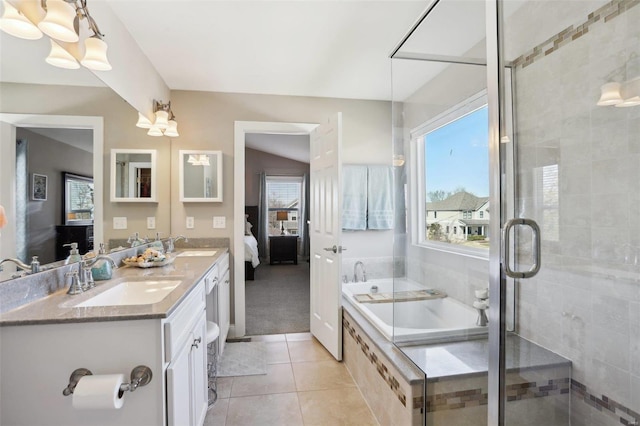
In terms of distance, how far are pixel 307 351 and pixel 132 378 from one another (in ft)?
6.15

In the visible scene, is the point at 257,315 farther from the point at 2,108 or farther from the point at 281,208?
the point at 281,208

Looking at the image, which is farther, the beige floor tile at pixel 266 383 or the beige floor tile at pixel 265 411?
the beige floor tile at pixel 266 383

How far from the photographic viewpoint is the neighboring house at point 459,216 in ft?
5.80

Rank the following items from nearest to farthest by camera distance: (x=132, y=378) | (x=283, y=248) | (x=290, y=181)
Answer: (x=132, y=378)
(x=283, y=248)
(x=290, y=181)

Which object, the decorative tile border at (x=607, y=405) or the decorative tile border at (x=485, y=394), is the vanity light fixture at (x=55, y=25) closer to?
the decorative tile border at (x=485, y=394)

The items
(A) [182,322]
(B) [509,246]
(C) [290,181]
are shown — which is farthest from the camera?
(C) [290,181]

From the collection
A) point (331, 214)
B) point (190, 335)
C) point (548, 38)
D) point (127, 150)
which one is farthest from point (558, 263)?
point (127, 150)

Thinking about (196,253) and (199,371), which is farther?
(196,253)

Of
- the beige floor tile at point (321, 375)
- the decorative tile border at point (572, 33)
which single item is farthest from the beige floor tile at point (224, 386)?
the decorative tile border at point (572, 33)

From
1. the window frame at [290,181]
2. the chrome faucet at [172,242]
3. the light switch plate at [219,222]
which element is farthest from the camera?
the window frame at [290,181]

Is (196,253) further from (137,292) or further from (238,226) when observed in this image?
(137,292)

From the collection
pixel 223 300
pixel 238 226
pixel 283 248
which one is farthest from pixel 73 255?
pixel 283 248

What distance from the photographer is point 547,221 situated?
154 centimetres

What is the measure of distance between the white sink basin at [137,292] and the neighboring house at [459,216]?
1664mm
